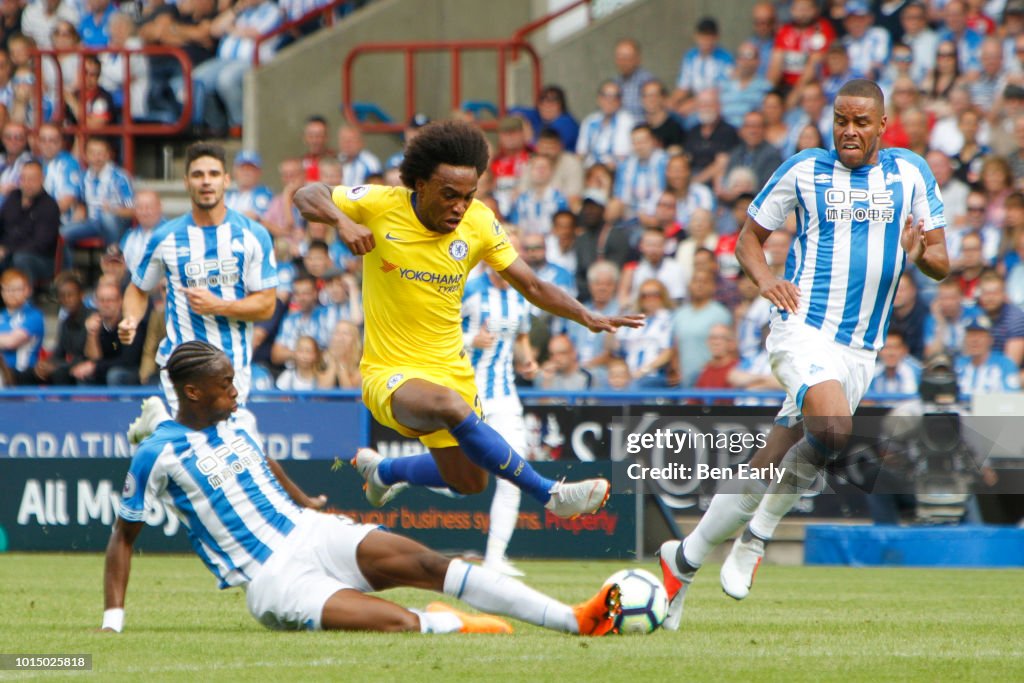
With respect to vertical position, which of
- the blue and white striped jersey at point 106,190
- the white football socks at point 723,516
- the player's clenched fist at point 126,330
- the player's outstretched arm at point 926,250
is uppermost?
the blue and white striped jersey at point 106,190

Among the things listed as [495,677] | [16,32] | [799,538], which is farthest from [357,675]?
[16,32]

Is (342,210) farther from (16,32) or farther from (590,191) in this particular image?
(16,32)

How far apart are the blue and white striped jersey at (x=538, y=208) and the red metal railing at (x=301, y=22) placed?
4732 millimetres

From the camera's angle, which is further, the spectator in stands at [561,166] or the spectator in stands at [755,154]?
the spectator in stands at [561,166]

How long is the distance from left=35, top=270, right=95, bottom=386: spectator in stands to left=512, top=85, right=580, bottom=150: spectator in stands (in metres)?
4.79

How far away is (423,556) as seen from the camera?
6324 mm

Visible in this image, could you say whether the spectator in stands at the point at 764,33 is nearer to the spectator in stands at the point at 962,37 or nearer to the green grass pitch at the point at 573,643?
the spectator in stands at the point at 962,37

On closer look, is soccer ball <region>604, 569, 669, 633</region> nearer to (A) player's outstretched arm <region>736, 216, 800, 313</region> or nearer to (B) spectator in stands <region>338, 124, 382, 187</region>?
(A) player's outstretched arm <region>736, 216, 800, 313</region>

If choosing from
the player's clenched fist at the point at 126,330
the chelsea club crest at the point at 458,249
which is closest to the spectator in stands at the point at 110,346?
the player's clenched fist at the point at 126,330

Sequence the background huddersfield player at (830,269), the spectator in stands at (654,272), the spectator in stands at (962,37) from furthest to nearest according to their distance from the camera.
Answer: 1. the spectator in stands at (962,37)
2. the spectator in stands at (654,272)
3. the background huddersfield player at (830,269)

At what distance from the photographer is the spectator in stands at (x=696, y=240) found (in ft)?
45.3

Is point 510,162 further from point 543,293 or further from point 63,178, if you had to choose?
point 543,293

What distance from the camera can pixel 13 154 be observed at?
17.1 m

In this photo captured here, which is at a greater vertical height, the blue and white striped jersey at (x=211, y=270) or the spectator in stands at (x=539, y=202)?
the spectator in stands at (x=539, y=202)
